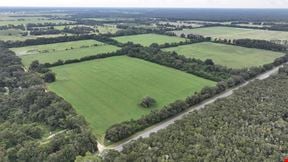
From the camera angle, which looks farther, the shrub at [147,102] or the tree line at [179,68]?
the shrub at [147,102]

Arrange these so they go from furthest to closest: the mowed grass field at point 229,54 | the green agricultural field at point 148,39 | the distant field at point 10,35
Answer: the distant field at point 10,35
the green agricultural field at point 148,39
the mowed grass field at point 229,54

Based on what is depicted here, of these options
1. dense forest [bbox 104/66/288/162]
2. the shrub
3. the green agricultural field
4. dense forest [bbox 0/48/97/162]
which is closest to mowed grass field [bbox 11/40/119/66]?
the green agricultural field

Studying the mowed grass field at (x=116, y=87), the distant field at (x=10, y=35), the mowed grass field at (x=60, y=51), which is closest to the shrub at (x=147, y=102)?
the mowed grass field at (x=116, y=87)

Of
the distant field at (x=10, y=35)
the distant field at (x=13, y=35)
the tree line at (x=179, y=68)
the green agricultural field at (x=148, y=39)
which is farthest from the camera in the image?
the distant field at (x=13, y=35)

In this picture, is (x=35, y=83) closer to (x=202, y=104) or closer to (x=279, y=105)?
(x=202, y=104)

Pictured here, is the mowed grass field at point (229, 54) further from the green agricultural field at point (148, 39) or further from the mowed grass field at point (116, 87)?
the mowed grass field at point (116, 87)

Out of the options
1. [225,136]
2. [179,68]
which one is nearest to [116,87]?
[179,68]

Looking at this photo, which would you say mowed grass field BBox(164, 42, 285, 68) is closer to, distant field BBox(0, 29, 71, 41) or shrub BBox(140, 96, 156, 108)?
shrub BBox(140, 96, 156, 108)
